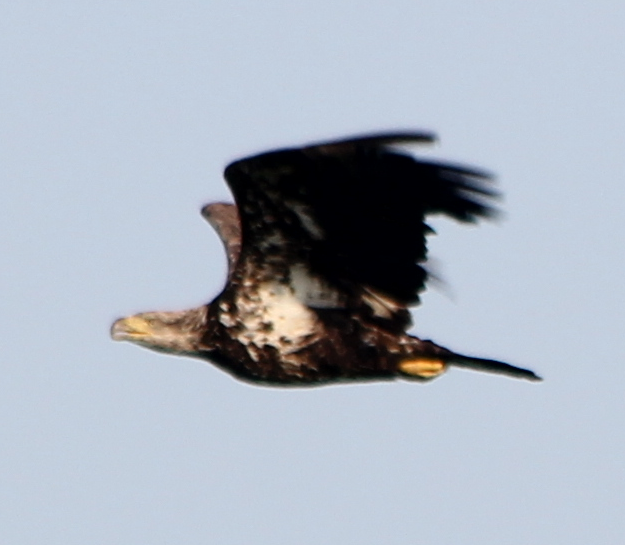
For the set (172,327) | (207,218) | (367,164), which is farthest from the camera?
(207,218)

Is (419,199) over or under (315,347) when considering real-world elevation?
over

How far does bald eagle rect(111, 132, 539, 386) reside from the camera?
14.1 meters

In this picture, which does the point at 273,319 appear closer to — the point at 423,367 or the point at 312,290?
the point at 312,290

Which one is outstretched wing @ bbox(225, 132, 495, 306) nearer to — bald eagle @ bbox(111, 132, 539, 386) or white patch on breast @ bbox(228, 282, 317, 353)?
bald eagle @ bbox(111, 132, 539, 386)

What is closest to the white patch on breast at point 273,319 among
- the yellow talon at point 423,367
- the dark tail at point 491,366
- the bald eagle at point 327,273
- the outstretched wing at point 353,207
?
the bald eagle at point 327,273

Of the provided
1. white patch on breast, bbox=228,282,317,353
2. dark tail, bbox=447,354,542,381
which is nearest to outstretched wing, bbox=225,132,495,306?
white patch on breast, bbox=228,282,317,353

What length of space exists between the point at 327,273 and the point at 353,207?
84 centimetres

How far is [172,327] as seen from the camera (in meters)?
16.0

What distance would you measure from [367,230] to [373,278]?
55 cm

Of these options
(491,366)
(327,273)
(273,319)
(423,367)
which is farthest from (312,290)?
(491,366)

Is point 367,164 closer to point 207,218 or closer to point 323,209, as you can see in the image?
point 323,209

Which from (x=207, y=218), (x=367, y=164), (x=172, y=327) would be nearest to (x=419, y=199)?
(x=367, y=164)

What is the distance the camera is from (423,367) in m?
15.4

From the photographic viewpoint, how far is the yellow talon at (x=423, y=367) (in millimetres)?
15352
